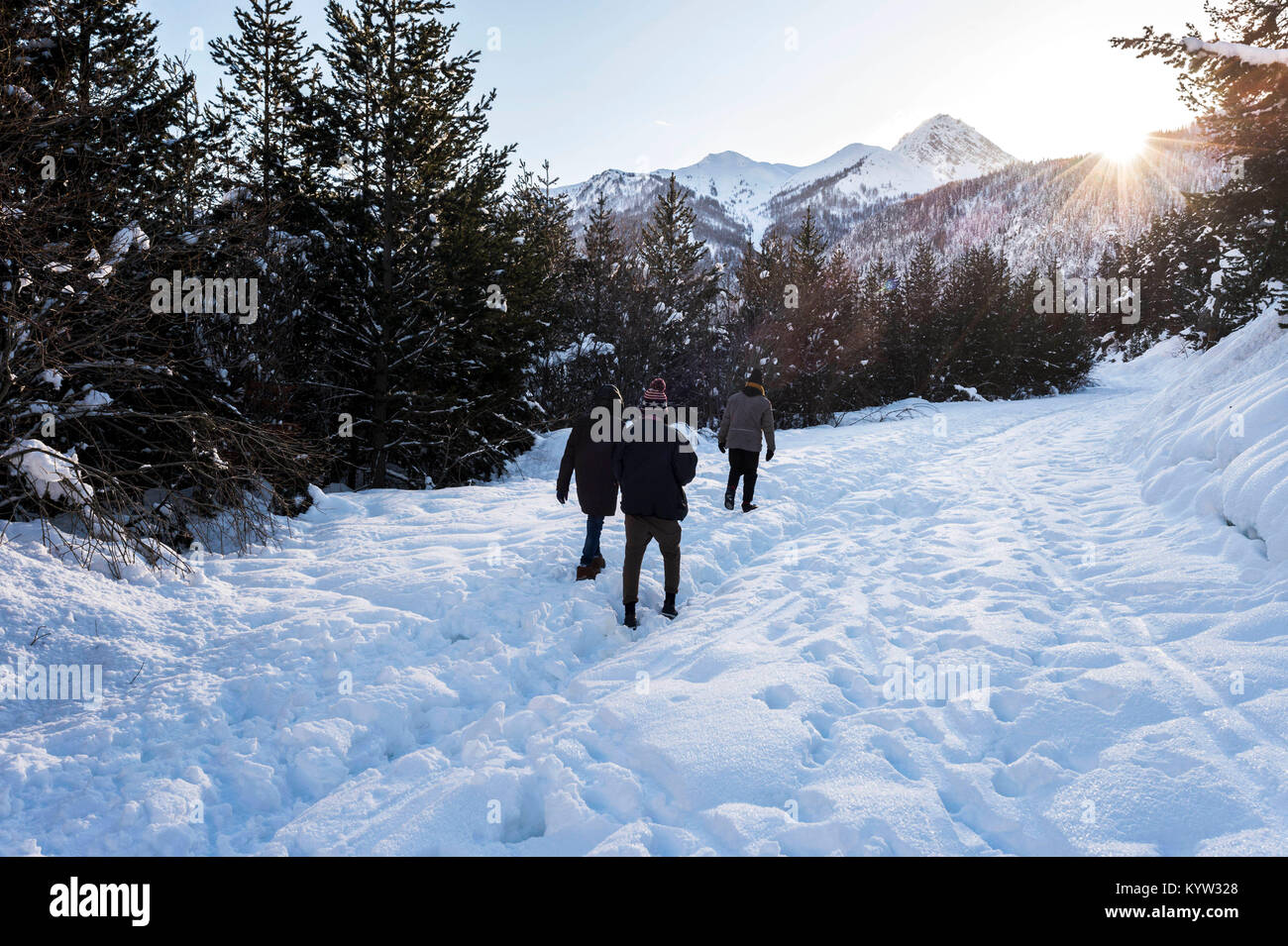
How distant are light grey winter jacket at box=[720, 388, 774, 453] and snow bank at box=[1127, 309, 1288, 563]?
4.85 meters

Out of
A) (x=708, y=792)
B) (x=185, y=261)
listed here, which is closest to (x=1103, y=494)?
(x=708, y=792)

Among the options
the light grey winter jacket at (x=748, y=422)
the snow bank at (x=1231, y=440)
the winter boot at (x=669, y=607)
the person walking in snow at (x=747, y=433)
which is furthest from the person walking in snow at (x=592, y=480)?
the snow bank at (x=1231, y=440)

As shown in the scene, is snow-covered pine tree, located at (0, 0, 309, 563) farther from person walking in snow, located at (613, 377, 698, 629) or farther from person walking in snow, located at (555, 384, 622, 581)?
person walking in snow, located at (613, 377, 698, 629)

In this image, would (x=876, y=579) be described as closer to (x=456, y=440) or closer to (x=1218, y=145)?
(x=456, y=440)

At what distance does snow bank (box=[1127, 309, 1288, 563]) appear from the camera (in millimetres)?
5523

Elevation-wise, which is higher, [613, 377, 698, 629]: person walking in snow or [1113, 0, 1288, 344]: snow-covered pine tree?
[1113, 0, 1288, 344]: snow-covered pine tree

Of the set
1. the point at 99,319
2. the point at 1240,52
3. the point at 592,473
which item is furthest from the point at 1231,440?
the point at 99,319

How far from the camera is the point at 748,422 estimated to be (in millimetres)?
9117

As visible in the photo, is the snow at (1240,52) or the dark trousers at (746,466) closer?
the snow at (1240,52)

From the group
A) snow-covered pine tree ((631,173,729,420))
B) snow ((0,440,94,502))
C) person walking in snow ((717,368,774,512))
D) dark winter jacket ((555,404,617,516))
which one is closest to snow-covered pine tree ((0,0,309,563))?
snow ((0,440,94,502))

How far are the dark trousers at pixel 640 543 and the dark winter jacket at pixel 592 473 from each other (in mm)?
641

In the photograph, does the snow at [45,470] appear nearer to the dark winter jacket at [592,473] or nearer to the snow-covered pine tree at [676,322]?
the dark winter jacket at [592,473]

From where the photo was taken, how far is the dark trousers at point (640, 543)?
18.5ft

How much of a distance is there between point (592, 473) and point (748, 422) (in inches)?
138
